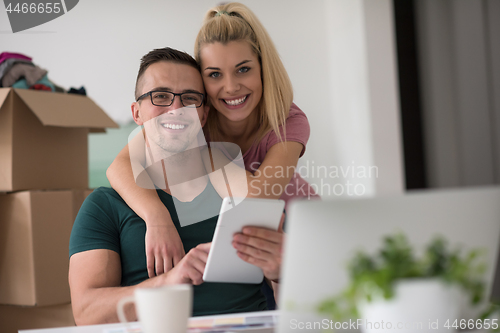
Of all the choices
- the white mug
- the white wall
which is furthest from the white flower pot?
the white wall

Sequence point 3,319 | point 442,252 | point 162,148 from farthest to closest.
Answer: point 3,319 < point 162,148 < point 442,252

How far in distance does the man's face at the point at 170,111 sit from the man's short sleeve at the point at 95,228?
0.27 metres

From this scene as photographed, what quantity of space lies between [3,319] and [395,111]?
209cm

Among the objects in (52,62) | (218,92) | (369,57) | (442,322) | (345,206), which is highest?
(52,62)

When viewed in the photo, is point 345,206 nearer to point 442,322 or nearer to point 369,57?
point 442,322

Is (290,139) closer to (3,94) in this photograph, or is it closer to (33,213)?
(33,213)

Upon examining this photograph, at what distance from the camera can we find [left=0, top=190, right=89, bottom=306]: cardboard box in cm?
158

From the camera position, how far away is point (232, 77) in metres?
1.38

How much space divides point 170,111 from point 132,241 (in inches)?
16.5

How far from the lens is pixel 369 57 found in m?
2.26

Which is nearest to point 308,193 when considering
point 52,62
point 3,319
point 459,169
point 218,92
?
point 218,92

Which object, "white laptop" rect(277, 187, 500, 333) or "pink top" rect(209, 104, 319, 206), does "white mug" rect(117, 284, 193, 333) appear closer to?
"white laptop" rect(277, 187, 500, 333)

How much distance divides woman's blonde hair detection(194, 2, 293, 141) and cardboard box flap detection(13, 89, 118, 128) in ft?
1.95

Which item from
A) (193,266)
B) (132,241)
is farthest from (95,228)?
(193,266)
